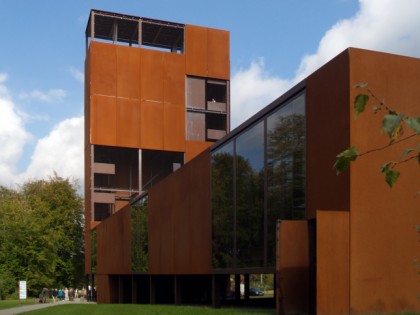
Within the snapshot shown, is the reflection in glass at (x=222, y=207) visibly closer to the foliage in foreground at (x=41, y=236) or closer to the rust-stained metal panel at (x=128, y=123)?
the rust-stained metal panel at (x=128, y=123)

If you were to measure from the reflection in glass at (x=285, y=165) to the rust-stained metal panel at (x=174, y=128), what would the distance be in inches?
1221

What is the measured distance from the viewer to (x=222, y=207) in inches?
923

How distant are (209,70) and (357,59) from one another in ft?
121

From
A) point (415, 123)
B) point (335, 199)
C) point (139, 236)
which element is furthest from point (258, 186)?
point (415, 123)

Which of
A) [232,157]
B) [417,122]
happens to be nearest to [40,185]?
[232,157]

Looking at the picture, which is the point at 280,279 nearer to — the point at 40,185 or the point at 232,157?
the point at 232,157

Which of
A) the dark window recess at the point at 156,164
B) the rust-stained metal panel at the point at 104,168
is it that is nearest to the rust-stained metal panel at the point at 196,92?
the dark window recess at the point at 156,164

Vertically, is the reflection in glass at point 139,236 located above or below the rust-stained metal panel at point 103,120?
below

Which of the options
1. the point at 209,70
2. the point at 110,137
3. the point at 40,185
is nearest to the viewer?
the point at 110,137

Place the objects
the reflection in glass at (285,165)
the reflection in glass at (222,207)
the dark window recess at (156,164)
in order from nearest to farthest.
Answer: the reflection in glass at (285,165)
the reflection in glass at (222,207)
the dark window recess at (156,164)

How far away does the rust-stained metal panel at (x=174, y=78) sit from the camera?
166 feet

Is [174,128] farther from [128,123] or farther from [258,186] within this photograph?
[258,186]

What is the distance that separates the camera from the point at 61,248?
64000mm

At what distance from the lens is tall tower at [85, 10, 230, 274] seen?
160 ft
